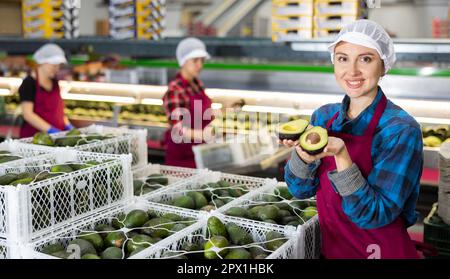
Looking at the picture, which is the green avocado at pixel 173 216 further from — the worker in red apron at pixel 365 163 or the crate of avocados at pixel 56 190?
the worker in red apron at pixel 365 163

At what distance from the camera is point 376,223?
6.79 feet

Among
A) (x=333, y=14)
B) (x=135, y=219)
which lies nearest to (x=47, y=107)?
(x=333, y=14)

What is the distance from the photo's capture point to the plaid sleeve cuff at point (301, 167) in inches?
88.0

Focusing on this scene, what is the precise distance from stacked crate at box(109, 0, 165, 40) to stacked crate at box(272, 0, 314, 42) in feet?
5.40

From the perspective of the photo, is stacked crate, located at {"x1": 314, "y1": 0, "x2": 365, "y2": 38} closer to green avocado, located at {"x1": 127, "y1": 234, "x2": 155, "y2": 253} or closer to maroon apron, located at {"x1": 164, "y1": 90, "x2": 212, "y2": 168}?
maroon apron, located at {"x1": 164, "y1": 90, "x2": 212, "y2": 168}

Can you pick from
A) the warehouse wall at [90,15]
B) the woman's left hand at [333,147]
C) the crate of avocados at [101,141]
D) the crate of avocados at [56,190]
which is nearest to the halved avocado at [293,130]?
the woman's left hand at [333,147]

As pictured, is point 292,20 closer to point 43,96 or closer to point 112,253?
point 43,96

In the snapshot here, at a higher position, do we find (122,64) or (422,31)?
(422,31)

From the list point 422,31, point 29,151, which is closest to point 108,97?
point 29,151

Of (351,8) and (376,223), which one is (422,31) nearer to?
(351,8)

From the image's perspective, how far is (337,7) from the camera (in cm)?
474

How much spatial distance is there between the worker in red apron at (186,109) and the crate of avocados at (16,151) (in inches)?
69.1

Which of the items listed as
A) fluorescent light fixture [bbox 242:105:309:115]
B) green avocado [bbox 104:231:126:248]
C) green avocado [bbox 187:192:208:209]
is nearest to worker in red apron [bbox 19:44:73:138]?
fluorescent light fixture [bbox 242:105:309:115]

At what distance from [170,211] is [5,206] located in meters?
0.74
